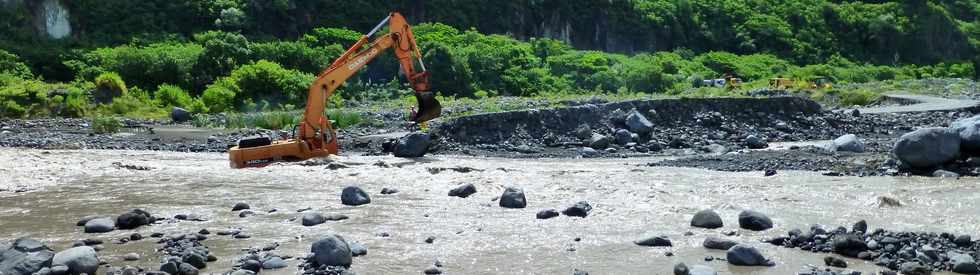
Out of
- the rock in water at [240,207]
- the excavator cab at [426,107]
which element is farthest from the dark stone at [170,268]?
the excavator cab at [426,107]

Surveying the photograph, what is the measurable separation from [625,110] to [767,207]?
13.6 meters

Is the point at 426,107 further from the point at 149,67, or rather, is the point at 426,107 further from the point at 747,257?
the point at 149,67

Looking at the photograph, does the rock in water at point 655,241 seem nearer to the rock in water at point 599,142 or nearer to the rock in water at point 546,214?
the rock in water at point 546,214

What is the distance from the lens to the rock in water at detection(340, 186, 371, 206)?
16.7 metres

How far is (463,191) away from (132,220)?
18.2ft

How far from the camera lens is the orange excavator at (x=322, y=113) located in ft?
73.3

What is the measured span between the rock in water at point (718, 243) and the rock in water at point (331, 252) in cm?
438

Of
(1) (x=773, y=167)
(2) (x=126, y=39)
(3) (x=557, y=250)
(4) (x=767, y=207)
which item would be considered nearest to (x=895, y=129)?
(1) (x=773, y=167)

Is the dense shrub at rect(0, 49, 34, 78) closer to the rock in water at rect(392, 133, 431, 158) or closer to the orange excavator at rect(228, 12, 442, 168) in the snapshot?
the orange excavator at rect(228, 12, 442, 168)

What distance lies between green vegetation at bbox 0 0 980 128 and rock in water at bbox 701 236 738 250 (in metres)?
18.0

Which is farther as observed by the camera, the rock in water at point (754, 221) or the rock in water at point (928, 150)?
the rock in water at point (928, 150)

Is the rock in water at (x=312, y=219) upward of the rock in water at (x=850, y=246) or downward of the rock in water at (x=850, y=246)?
upward

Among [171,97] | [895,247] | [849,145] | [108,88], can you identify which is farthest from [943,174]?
[108,88]

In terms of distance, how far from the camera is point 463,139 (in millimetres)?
26938
